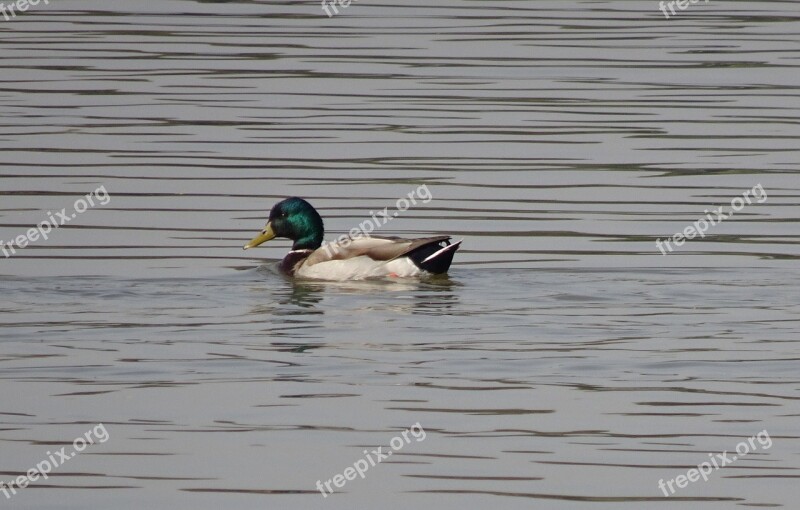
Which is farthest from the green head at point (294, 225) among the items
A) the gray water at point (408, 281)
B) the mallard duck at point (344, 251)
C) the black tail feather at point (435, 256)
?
the black tail feather at point (435, 256)

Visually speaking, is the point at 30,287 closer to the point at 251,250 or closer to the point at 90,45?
the point at 251,250

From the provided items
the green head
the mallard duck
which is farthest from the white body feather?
the green head

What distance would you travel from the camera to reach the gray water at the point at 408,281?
840 centimetres

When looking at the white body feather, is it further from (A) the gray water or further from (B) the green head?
(B) the green head

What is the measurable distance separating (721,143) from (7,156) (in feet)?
24.1

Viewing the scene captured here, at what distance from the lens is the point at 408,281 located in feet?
44.9

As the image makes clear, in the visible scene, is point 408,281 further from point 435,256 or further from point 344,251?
point 344,251

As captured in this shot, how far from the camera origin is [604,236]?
14852 millimetres

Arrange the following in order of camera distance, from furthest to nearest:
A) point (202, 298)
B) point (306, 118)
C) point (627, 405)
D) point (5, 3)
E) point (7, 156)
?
point (5, 3), point (306, 118), point (7, 156), point (202, 298), point (627, 405)

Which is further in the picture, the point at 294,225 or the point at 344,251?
the point at 294,225

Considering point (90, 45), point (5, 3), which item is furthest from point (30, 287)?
point (5, 3)

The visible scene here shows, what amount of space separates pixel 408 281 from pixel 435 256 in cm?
41

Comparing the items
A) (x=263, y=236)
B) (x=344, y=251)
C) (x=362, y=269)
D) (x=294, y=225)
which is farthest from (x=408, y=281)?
(x=263, y=236)

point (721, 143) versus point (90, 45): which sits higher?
point (90, 45)
